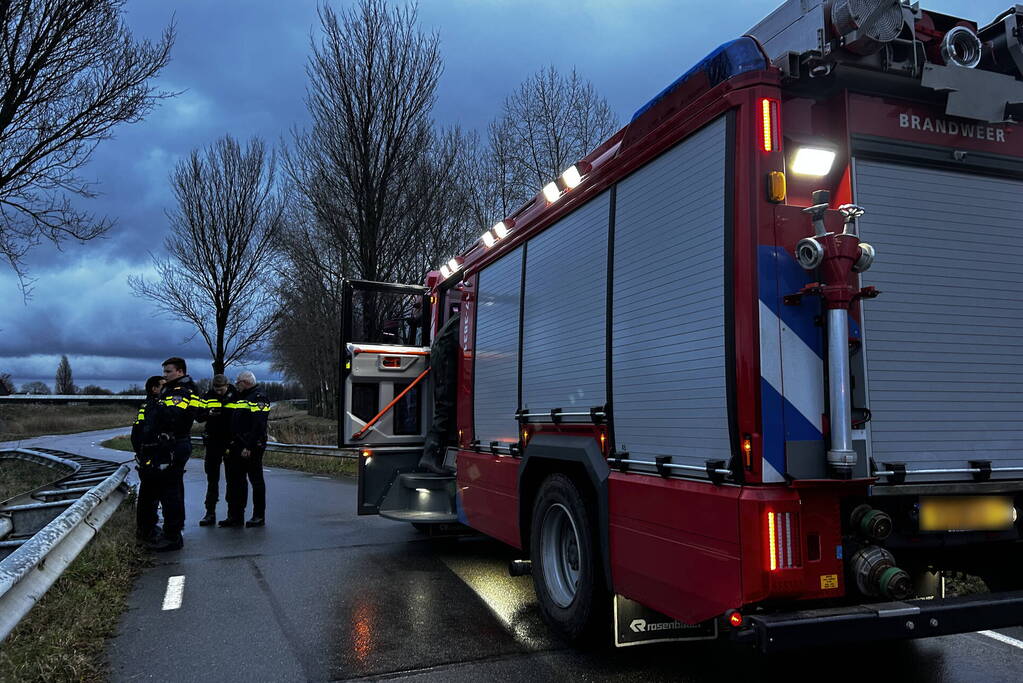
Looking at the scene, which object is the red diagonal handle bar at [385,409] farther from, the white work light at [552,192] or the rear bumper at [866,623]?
the rear bumper at [866,623]

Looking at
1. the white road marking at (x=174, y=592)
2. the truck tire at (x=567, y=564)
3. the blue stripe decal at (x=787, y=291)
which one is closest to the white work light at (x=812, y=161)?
the blue stripe decal at (x=787, y=291)

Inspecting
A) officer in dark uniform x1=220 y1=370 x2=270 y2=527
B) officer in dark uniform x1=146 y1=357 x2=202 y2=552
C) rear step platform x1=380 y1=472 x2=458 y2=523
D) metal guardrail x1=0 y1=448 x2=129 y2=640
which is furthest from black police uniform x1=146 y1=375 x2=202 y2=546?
rear step platform x1=380 y1=472 x2=458 y2=523

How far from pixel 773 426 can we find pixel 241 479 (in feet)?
23.8

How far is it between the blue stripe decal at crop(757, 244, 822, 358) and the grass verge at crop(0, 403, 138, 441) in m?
36.1

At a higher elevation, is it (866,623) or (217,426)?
(217,426)

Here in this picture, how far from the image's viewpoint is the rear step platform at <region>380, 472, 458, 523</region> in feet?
22.6

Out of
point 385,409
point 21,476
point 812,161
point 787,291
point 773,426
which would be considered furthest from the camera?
point 21,476

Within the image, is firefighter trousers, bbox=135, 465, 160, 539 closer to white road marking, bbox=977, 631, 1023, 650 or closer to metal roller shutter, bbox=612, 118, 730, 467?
metal roller shutter, bbox=612, 118, 730, 467

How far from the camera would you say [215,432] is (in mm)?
8617

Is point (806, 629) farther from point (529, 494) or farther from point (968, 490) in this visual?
point (529, 494)

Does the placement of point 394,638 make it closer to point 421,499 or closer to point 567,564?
point 567,564

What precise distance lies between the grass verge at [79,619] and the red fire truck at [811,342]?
2.75 metres

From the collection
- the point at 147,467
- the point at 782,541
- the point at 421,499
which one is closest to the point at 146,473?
the point at 147,467

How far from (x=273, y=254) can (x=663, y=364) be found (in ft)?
60.0
